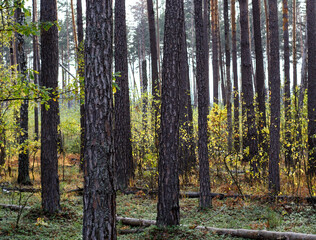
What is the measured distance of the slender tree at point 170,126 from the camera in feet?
18.7

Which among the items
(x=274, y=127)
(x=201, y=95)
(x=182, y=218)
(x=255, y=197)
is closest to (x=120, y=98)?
(x=201, y=95)

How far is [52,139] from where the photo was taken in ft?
22.5

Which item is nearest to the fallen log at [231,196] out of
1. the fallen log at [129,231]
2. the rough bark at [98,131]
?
the fallen log at [129,231]

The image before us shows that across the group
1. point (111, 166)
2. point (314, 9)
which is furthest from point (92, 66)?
point (314, 9)

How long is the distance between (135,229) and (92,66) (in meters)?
3.84

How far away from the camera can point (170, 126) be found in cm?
575

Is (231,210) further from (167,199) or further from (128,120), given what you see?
(128,120)

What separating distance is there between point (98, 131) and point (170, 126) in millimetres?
2109

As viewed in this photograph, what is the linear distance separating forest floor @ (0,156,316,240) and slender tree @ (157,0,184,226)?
1.37ft

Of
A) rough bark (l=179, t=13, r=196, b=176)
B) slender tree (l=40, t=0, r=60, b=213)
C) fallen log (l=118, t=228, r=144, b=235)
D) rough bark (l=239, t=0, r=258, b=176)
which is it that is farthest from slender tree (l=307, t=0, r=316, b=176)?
slender tree (l=40, t=0, r=60, b=213)

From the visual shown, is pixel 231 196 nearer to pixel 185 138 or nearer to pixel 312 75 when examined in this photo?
pixel 185 138

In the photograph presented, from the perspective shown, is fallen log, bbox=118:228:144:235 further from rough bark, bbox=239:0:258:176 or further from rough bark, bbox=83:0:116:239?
rough bark, bbox=239:0:258:176

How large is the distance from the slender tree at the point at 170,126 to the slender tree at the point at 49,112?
8.91ft

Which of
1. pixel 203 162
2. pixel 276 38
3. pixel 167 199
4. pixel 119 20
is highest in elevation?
pixel 119 20
